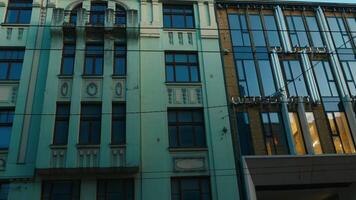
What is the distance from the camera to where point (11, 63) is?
61.7 ft

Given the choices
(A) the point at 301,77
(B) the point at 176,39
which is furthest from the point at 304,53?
(B) the point at 176,39

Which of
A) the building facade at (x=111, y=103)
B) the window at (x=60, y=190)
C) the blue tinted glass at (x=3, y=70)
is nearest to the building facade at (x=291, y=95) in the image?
the building facade at (x=111, y=103)

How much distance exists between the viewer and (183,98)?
1866cm

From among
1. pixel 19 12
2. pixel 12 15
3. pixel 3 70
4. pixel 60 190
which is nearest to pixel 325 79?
pixel 60 190

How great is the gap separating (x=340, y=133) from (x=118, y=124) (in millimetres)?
11107

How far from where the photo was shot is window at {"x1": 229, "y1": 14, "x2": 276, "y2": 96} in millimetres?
19406

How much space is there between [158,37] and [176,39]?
101 cm

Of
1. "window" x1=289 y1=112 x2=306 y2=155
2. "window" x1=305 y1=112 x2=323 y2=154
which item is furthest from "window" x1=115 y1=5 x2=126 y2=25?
"window" x1=305 y1=112 x2=323 y2=154

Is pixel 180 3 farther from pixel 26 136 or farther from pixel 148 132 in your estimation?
pixel 26 136

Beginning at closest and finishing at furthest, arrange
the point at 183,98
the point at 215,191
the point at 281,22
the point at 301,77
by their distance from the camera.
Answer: the point at 215,191, the point at 183,98, the point at 301,77, the point at 281,22

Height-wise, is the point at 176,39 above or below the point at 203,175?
above

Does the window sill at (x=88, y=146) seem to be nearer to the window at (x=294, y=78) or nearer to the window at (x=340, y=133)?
the window at (x=294, y=78)

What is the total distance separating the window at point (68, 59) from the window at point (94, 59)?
710 millimetres

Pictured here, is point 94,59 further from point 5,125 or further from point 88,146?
point 5,125
